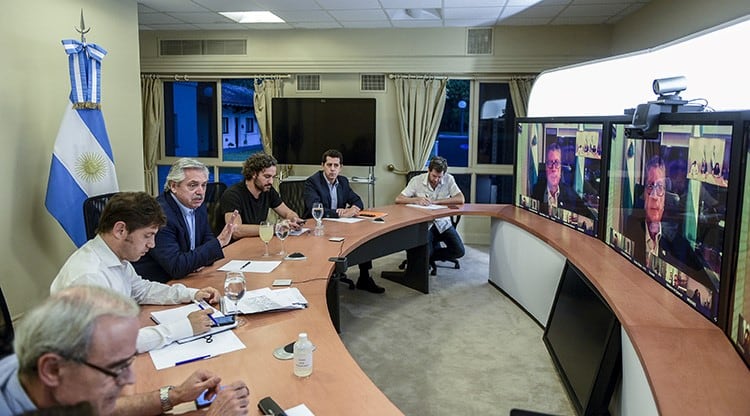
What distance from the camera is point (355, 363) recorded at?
167cm

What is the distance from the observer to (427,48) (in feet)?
20.5

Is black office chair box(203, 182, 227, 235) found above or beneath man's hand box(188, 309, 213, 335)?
above

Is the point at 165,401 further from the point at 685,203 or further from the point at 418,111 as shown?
the point at 418,111

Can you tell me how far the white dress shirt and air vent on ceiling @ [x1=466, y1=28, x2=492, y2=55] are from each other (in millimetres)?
4957

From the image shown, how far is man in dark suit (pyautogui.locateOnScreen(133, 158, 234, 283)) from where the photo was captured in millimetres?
2504

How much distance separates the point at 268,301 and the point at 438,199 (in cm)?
321

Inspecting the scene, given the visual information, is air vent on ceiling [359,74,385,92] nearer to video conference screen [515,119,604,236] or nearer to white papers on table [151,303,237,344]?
video conference screen [515,119,604,236]

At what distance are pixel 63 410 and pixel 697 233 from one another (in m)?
2.21

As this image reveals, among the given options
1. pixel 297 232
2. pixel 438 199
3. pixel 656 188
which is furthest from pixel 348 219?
pixel 656 188

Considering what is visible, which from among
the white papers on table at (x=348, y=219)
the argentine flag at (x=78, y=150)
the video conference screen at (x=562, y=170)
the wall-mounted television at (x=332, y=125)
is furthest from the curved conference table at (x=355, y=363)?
the wall-mounted television at (x=332, y=125)

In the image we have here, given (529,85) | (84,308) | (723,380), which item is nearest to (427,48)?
(529,85)

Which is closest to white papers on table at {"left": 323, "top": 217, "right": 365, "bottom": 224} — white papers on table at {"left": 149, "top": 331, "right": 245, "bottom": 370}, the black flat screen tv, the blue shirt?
the black flat screen tv

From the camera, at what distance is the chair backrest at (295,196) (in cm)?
467

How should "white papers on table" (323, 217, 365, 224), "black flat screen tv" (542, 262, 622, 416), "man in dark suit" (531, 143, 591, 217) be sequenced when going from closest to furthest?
"black flat screen tv" (542, 262, 622, 416) < "man in dark suit" (531, 143, 591, 217) < "white papers on table" (323, 217, 365, 224)
